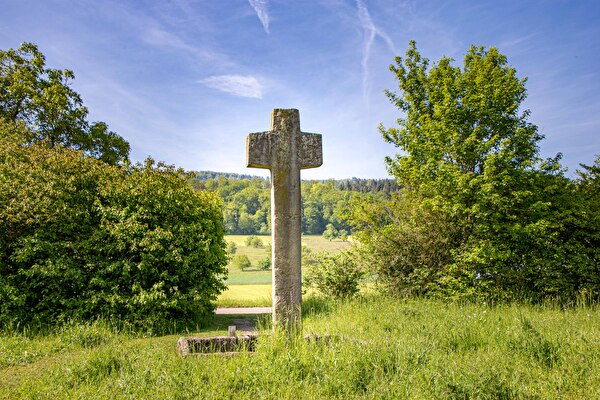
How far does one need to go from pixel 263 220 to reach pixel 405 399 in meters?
44.6

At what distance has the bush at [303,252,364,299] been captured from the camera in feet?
35.3

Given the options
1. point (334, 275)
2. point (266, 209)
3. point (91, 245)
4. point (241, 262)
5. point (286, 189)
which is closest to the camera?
point (286, 189)

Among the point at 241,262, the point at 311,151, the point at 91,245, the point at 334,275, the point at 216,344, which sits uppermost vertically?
the point at 311,151

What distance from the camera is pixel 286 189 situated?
5.60 metres

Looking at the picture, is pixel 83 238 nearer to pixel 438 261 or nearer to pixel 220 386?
pixel 220 386

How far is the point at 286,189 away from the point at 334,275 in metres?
5.90

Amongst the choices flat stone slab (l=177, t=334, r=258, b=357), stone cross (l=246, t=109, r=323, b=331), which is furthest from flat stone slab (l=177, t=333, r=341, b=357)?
stone cross (l=246, t=109, r=323, b=331)

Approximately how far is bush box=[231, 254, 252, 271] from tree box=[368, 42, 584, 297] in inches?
979

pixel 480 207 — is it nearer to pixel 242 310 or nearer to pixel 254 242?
pixel 242 310

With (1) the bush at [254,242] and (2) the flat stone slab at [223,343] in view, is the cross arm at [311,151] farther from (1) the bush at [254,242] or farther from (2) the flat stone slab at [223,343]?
(1) the bush at [254,242]

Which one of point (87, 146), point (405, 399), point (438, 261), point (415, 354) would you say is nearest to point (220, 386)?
point (405, 399)

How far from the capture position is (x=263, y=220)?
47.8 metres

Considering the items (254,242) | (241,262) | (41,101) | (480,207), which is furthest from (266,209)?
(480,207)

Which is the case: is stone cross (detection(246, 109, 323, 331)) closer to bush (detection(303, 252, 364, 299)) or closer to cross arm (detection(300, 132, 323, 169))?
cross arm (detection(300, 132, 323, 169))
